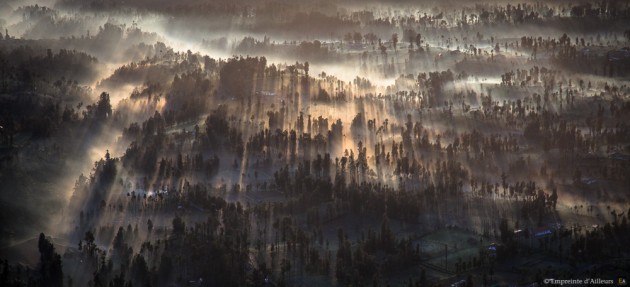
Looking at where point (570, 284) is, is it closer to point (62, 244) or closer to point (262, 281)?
point (262, 281)

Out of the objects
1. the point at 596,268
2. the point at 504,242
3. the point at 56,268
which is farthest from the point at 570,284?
the point at 56,268

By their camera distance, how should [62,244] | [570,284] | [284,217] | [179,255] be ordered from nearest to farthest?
[570,284], [179,255], [62,244], [284,217]

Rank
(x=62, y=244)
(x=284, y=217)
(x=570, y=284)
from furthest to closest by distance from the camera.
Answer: (x=284, y=217), (x=62, y=244), (x=570, y=284)

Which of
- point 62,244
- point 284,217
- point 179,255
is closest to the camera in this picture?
point 179,255

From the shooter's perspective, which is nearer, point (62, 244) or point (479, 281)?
point (479, 281)

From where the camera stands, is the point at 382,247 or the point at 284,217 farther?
the point at 284,217

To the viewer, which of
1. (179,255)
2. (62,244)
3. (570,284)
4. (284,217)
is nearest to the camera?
(570,284)

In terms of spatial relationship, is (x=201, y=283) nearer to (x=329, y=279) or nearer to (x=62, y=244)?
(x=329, y=279)

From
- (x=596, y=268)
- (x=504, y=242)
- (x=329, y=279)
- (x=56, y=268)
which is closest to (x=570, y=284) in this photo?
(x=596, y=268)

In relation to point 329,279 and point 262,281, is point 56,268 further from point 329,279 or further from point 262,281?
point 329,279
